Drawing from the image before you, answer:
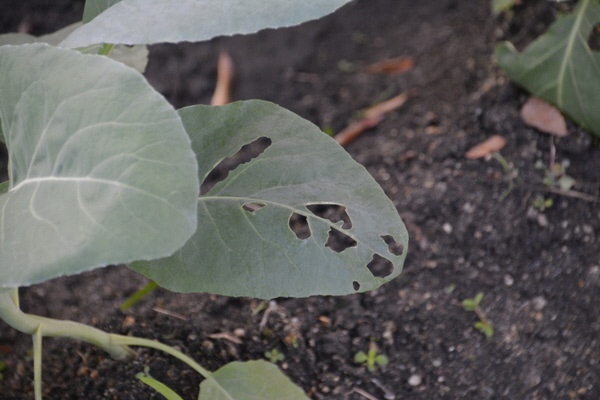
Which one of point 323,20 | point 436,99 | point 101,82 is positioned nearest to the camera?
point 101,82

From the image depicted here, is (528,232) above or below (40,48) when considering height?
below

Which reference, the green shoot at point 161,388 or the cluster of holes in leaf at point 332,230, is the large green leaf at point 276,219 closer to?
the green shoot at point 161,388

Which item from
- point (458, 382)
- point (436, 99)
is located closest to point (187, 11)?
point (458, 382)

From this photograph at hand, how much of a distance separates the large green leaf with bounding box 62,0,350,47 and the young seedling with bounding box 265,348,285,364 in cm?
59

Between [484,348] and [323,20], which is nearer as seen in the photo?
[484,348]

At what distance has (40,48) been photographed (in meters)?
0.78

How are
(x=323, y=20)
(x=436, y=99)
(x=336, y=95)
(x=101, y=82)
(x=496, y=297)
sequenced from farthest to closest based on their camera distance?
(x=323, y=20) → (x=336, y=95) → (x=436, y=99) → (x=496, y=297) → (x=101, y=82)

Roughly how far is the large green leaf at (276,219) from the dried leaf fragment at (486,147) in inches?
23.9

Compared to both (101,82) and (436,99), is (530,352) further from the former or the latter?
(101,82)

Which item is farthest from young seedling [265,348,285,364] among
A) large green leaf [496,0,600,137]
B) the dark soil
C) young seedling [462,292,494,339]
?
large green leaf [496,0,600,137]

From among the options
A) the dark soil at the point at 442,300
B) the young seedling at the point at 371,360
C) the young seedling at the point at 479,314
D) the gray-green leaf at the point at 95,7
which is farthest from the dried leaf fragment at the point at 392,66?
the gray-green leaf at the point at 95,7

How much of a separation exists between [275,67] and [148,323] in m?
1.04

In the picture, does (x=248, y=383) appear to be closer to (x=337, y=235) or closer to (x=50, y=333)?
(x=50, y=333)

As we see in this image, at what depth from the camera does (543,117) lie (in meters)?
1.46
